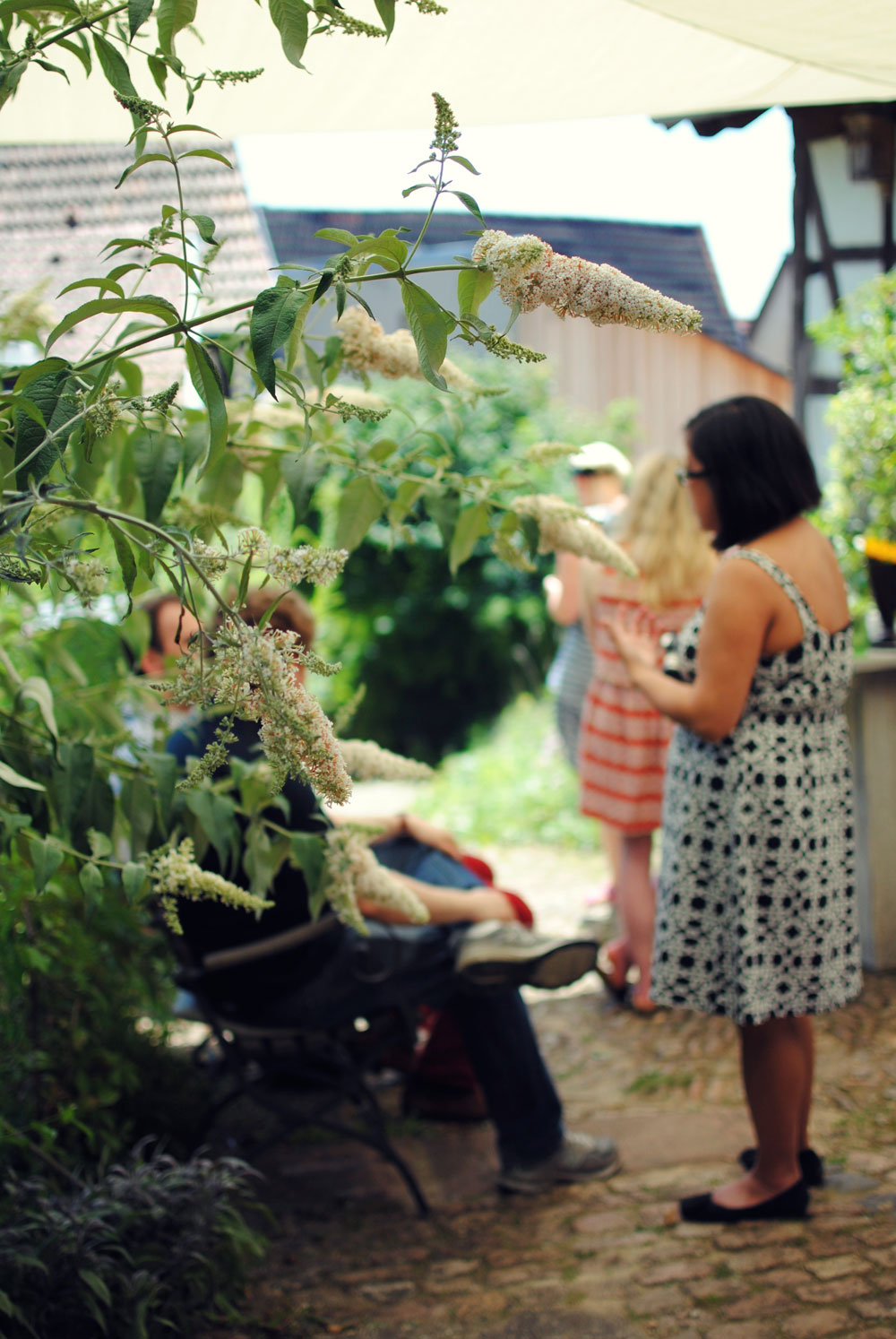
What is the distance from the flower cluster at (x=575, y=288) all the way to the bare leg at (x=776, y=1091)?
6.27ft

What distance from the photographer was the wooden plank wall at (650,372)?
50.7 feet

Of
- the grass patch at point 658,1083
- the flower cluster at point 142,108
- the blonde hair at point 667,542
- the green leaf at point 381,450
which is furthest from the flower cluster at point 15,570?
the blonde hair at point 667,542

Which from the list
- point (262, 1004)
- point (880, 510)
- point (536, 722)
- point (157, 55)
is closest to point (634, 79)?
point (157, 55)

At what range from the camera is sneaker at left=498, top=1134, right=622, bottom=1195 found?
9.46 feet

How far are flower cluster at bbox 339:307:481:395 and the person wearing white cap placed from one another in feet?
9.61

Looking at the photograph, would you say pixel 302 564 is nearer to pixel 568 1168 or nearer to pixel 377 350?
pixel 377 350

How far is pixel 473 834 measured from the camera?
6738 mm

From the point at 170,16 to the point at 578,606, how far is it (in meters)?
3.60

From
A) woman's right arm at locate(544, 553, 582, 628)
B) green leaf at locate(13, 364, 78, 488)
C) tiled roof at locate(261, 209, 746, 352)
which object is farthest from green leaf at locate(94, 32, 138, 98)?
tiled roof at locate(261, 209, 746, 352)

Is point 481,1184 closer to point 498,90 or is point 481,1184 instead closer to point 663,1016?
point 663,1016

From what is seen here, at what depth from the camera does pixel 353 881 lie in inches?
76.7

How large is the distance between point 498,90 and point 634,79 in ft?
1.04

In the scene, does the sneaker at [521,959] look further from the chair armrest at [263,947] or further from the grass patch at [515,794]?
the grass patch at [515,794]

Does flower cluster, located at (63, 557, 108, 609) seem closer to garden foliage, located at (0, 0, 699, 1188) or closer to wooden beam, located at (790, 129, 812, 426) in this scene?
garden foliage, located at (0, 0, 699, 1188)
